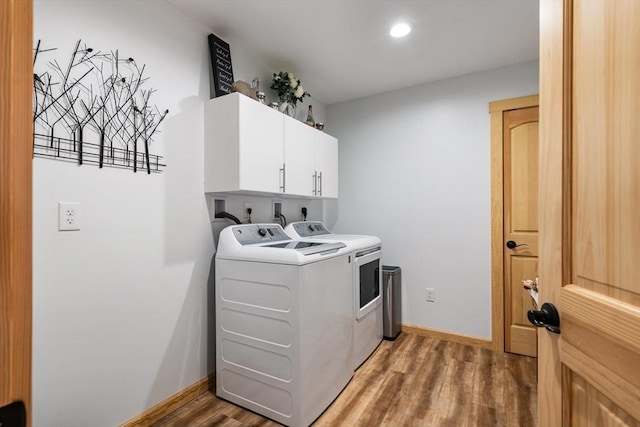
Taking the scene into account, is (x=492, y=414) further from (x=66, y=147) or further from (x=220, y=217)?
(x=66, y=147)

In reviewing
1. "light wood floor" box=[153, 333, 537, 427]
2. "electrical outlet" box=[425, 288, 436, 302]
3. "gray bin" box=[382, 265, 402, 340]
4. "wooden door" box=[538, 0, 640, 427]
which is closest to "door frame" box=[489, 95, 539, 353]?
"light wood floor" box=[153, 333, 537, 427]

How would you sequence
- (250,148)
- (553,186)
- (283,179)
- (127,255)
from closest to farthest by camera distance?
(553,186) < (127,255) < (250,148) < (283,179)

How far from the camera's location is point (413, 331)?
295 centimetres

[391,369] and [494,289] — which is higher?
[494,289]

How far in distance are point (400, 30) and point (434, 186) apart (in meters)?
1.38

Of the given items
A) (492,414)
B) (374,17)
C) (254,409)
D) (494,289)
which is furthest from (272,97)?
(492,414)

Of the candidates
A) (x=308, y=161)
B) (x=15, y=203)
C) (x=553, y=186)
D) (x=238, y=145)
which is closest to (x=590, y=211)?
(x=553, y=186)

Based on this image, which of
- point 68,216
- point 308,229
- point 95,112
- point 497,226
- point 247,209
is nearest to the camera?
point 68,216

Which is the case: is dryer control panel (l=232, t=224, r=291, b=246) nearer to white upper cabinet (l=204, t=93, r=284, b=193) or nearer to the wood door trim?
white upper cabinet (l=204, t=93, r=284, b=193)

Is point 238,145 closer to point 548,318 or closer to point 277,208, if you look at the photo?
point 277,208

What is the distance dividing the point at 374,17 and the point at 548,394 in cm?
208

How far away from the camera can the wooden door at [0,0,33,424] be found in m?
0.39

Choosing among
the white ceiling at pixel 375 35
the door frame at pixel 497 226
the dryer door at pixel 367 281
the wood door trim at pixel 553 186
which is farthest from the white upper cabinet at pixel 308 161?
the wood door trim at pixel 553 186

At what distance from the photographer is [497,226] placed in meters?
2.60
